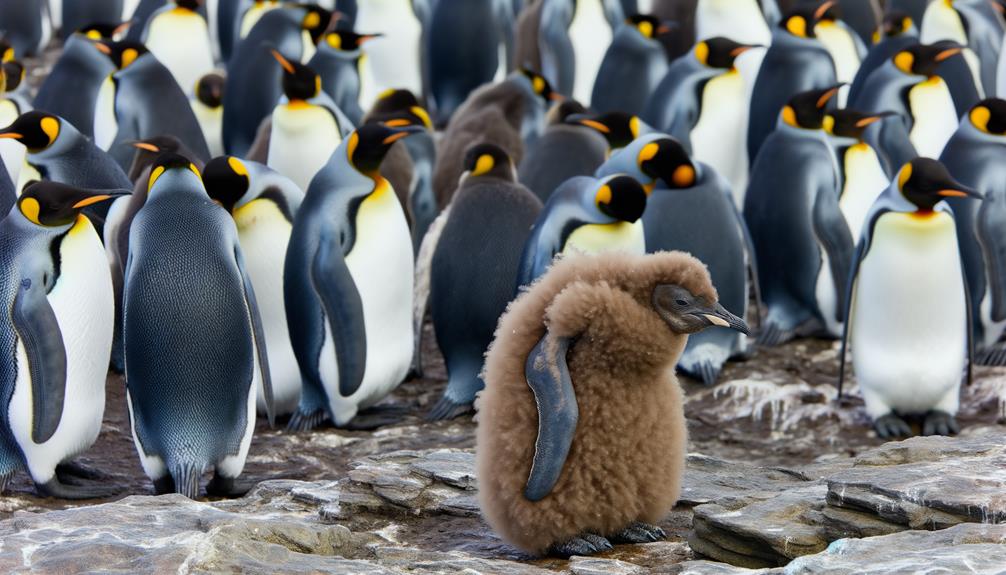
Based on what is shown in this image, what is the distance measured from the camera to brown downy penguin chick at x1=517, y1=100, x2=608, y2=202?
798 centimetres

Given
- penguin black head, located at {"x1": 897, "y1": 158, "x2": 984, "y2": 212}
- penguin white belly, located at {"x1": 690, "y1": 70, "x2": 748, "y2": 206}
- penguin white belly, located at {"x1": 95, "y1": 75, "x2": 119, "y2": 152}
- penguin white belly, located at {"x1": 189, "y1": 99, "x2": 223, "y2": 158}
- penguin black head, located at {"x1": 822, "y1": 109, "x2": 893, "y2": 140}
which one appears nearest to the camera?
penguin black head, located at {"x1": 897, "y1": 158, "x2": 984, "y2": 212}

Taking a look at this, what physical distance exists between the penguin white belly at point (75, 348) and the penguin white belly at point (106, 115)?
150 inches

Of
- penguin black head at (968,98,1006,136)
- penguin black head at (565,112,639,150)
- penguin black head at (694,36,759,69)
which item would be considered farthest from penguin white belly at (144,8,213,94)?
penguin black head at (968,98,1006,136)

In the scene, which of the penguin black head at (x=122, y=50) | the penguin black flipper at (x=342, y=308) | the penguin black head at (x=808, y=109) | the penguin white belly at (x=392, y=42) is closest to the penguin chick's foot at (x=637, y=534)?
the penguin black flipper at (x=342, y=308)

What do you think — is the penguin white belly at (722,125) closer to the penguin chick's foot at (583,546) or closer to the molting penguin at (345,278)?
the molting penguin at (345,278)

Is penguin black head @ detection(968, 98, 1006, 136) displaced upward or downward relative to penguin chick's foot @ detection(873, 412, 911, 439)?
upward

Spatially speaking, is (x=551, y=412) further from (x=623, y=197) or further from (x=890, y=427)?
(x=890, y=427)

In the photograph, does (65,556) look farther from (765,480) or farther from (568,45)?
(568,45)

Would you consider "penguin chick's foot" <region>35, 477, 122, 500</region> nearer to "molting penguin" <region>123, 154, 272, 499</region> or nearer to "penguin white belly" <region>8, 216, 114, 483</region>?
"penguin white belly" <region>8, 216, 114, 483</region>

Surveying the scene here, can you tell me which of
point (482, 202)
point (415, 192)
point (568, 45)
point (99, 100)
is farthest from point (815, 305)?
point (568, 45)

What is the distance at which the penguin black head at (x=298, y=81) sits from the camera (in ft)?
25.4

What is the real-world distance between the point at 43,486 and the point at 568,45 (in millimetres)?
8089

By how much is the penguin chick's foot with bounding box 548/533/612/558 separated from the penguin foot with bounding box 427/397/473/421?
107 inches

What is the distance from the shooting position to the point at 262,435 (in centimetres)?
597
